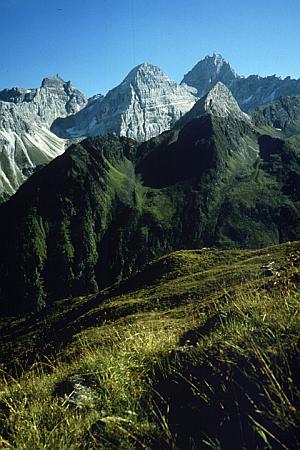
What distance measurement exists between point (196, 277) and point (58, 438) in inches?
→ 2864

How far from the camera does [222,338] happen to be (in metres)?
8.24

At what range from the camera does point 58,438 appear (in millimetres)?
6656

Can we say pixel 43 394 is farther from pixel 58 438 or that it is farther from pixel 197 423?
pixel 197 423

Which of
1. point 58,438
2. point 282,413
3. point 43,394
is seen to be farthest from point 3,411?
point 282,413

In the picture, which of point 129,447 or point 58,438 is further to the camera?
point 58,438

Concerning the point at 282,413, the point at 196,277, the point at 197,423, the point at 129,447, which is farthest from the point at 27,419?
the point at 196,277

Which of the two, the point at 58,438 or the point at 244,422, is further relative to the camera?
the point at 58,438

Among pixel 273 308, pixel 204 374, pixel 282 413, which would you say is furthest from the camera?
pixel 273 308

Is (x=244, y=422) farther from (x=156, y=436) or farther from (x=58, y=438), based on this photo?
(x=58, y=438)

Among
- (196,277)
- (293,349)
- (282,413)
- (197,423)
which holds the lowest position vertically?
(196,277)

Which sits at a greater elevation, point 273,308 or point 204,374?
point 273,308

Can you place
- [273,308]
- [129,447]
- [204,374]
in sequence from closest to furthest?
[129,447] < [204,374] < [273,308]

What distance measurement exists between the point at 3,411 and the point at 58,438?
260cm

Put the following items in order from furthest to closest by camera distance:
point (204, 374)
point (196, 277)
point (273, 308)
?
point (196, 277), point (273, 308), point (204, 374)
